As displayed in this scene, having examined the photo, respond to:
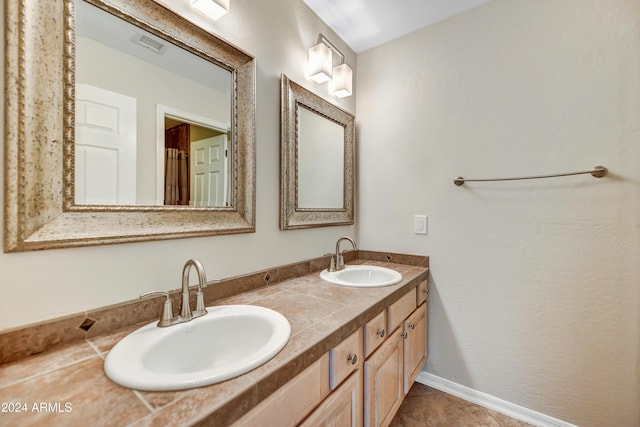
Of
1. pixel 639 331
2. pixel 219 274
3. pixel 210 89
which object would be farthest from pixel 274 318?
pixel 639 331

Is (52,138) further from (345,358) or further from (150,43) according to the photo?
(345,358)

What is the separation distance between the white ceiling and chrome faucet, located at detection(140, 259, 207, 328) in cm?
154

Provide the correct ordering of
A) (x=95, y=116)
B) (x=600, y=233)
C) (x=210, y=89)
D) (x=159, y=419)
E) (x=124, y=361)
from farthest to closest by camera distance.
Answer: (x=600, y=233), (x=210, y=89), (x=95, y=116), (x=124, y=361), (x=159, y=419)

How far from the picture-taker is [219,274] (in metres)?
1.12

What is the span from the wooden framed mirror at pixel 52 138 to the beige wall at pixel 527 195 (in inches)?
55.3

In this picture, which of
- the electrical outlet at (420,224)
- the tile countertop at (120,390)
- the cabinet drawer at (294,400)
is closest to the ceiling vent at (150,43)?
the tile countertop at (120,390)

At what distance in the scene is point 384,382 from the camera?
1167 mm

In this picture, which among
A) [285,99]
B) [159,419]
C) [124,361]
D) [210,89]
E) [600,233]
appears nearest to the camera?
[159,419]

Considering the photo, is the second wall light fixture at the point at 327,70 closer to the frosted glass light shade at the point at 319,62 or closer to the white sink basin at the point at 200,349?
the frosted glass light shade at the point at 319,62

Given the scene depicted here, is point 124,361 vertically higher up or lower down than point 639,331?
higher up

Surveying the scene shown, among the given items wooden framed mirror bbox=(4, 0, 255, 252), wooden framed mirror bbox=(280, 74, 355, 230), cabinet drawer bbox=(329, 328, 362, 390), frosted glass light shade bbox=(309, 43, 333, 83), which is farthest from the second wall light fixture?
cabinet drawer bbox=(329, 328, 362, 390)

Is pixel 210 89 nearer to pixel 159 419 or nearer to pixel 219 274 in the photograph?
pixel 219 274

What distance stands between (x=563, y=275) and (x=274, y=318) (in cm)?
140

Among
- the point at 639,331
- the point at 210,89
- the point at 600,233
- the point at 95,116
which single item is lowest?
the point at 639,331
